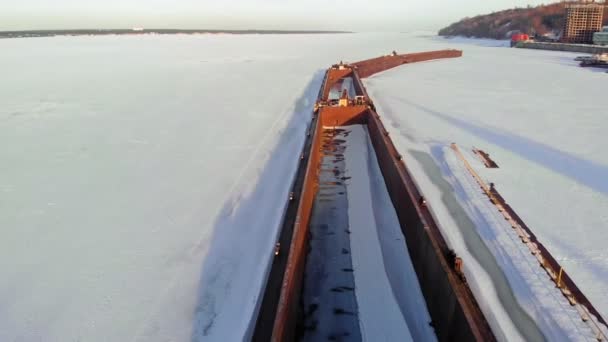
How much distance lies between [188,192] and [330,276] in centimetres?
256

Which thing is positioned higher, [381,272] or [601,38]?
[601,38]

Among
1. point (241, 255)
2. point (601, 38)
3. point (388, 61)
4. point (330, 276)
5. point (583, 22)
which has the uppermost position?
point (583, 22)

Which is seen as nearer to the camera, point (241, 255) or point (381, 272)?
point (381, 272)

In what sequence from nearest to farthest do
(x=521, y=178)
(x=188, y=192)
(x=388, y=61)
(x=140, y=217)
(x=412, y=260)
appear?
(x=412, y=260) < (x=140, y=217) < (x=188, y=192) < (x=521, y=178) < (x=388, y=61)

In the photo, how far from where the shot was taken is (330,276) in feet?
14.1

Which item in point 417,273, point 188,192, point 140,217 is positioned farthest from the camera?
point 188,192

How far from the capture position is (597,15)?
40.3 meters

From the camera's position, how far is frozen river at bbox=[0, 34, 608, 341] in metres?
3.74

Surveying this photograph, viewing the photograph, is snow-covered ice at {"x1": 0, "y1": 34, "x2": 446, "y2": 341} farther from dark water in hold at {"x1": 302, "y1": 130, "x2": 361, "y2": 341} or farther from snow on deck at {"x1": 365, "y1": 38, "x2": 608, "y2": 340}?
snow on deck at {"x1": 365, "y1": 38, "x2": 608, "y2": 340}

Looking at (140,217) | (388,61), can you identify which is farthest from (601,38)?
(140,217)

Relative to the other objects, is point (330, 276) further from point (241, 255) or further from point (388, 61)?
point (388, 61)

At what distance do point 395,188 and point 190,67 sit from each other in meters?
20.5

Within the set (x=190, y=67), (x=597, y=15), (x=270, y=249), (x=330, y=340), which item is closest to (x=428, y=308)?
(x=330, y=340)

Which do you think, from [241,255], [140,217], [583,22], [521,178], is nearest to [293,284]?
[241,255]
